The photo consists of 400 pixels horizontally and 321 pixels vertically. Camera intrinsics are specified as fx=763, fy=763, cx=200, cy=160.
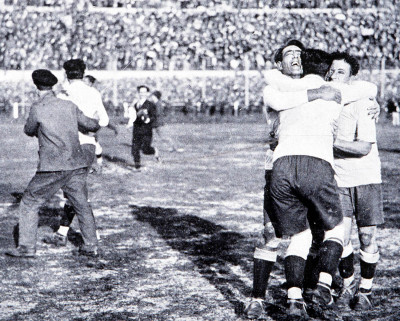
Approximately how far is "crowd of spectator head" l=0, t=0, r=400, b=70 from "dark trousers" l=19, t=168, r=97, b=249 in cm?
2619

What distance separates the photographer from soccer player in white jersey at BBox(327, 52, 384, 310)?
5.21 meters

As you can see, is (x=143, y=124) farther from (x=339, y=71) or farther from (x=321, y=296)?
(x=321, y=296)

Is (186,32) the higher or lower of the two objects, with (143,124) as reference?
higher

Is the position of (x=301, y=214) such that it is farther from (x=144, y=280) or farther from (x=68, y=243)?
(x=68, y=243)

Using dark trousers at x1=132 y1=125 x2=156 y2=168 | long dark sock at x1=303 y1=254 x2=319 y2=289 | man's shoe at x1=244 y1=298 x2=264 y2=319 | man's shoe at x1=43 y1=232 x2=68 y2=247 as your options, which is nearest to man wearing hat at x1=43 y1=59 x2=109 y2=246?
man's shoe at x1=43 y1=232 x2=68 y2=247

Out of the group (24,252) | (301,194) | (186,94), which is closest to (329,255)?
(301,194)

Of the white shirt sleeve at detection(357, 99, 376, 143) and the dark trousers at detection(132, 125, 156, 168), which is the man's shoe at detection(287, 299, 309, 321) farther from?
the dark trousers at detection(132, 125, 156, 168)

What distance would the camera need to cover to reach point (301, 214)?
15.5ft

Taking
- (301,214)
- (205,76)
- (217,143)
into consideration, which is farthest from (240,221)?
(205,76)

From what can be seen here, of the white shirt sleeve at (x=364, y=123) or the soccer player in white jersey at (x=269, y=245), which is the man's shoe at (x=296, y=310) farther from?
the white shirt sleeve at (x=364, y=123)

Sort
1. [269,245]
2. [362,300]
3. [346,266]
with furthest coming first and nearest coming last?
1. [346,266]
2. [362,300]
3. [269,245]

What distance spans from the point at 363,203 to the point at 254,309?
3.71ft

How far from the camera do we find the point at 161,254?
7.14m

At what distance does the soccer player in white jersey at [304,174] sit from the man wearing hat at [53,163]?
8.66 ft
